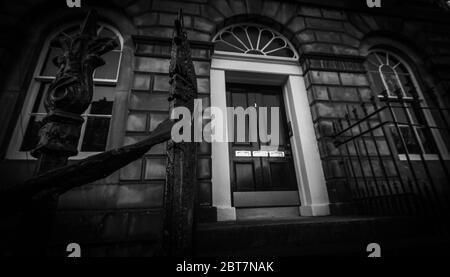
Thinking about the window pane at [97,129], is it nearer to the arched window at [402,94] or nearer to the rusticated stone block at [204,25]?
the rusticated stone block at [204,25]

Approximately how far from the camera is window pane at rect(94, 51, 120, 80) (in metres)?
3.97

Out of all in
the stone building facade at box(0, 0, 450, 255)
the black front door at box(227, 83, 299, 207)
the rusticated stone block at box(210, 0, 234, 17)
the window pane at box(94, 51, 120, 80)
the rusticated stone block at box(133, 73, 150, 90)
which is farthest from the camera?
the rusticated stone block at box(210, 0, 234, 17)

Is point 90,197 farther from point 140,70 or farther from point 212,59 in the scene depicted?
point 212,59

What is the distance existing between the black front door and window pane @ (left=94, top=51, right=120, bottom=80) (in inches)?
93.6

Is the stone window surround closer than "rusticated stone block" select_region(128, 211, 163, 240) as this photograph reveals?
No

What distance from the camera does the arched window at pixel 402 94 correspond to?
460cm

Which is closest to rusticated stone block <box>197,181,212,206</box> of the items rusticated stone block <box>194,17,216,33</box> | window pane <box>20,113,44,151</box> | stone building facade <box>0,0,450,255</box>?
stone building facade <box>0,0,450,255</box>

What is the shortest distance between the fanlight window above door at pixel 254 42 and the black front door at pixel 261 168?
3.51ft

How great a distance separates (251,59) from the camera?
183 inches

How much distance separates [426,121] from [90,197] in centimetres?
724

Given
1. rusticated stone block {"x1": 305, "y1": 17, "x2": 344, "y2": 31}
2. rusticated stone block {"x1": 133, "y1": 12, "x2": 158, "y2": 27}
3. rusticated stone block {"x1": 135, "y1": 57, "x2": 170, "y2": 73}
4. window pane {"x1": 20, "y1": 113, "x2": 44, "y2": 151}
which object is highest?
rusticated stone block {"x1": 305, "y1": 17, "x2": 344, "y2": 31}

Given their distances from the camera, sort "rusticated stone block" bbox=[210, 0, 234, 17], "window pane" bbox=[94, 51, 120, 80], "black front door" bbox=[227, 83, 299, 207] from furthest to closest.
Result: "rusticated stone block" bbox=[210, 0, 234, 17] < "window pane" bbox=[94, 51, 120, 80] < "black front door" bbox=[227, 83, 299, 207]

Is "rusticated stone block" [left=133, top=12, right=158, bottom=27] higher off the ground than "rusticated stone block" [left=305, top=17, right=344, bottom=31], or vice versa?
"rusticated stone block" [left=305, top=17, right=344, bottom=31]

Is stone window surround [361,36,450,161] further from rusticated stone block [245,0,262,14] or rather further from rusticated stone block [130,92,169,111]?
rusticated stone block [130,92,169,111]
